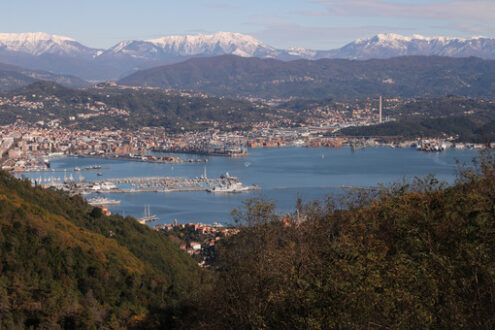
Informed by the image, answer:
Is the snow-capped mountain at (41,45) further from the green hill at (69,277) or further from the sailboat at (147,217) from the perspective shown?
the green hill at (69,277)

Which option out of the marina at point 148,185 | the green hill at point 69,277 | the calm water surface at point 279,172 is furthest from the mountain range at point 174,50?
the green hill at point 69,277

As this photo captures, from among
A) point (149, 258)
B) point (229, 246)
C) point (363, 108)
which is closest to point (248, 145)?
point (363, 108)

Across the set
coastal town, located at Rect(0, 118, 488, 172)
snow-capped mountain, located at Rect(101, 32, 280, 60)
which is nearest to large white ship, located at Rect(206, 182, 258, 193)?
coastal town, located at Rect(0, 118, 488, 172)

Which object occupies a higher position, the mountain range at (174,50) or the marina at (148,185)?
the mountain range at (174,50)

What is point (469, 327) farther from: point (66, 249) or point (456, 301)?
point (66, 249)

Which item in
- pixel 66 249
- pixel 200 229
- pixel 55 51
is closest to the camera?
pixel 66 249
